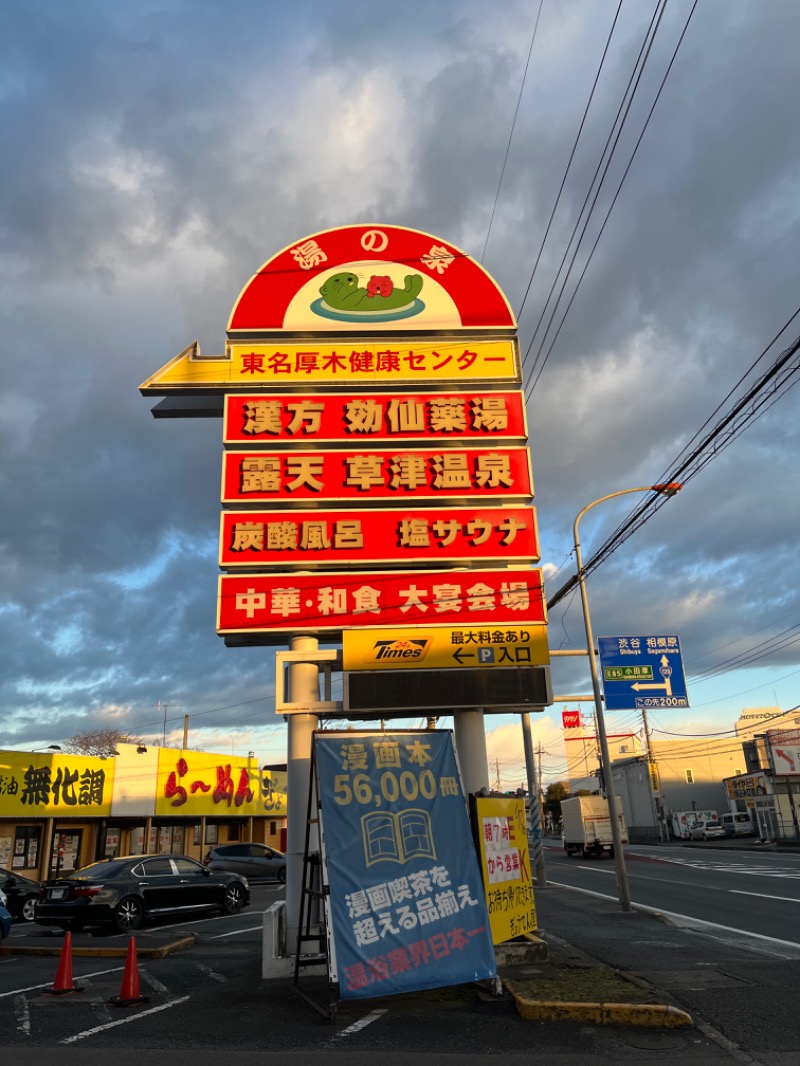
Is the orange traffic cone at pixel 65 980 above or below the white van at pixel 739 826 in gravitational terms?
below

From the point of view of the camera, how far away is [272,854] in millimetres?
30484

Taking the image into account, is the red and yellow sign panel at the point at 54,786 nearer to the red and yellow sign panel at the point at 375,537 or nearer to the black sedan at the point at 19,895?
the black sedan at the point at 19,895

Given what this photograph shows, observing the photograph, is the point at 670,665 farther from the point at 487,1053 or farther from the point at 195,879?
the point at 487,1053

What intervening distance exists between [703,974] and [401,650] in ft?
18.1

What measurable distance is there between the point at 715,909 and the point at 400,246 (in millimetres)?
15342

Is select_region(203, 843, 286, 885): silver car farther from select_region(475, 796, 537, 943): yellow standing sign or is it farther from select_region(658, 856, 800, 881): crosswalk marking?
select_region(475, 796, 537, 943): yellow standing sign

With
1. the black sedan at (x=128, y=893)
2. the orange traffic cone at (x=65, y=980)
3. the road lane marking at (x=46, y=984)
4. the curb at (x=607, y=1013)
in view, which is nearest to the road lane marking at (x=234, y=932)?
the black sedan at (x=128, y=893)

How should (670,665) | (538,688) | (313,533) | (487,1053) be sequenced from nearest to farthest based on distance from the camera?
(487,1053)
(538,688)
(313,533)
(670,665)

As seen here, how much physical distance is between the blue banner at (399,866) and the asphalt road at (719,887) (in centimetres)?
625

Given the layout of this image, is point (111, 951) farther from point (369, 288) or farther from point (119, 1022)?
point (369, 288)

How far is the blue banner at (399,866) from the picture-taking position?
7898 mm

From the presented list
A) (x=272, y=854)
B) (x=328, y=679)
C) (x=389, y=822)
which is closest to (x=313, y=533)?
(x=328, y=679)

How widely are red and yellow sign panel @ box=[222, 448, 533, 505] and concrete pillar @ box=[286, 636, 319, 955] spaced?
240 cm

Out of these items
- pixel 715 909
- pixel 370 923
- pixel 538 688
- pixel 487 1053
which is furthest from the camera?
pixel 715 909
